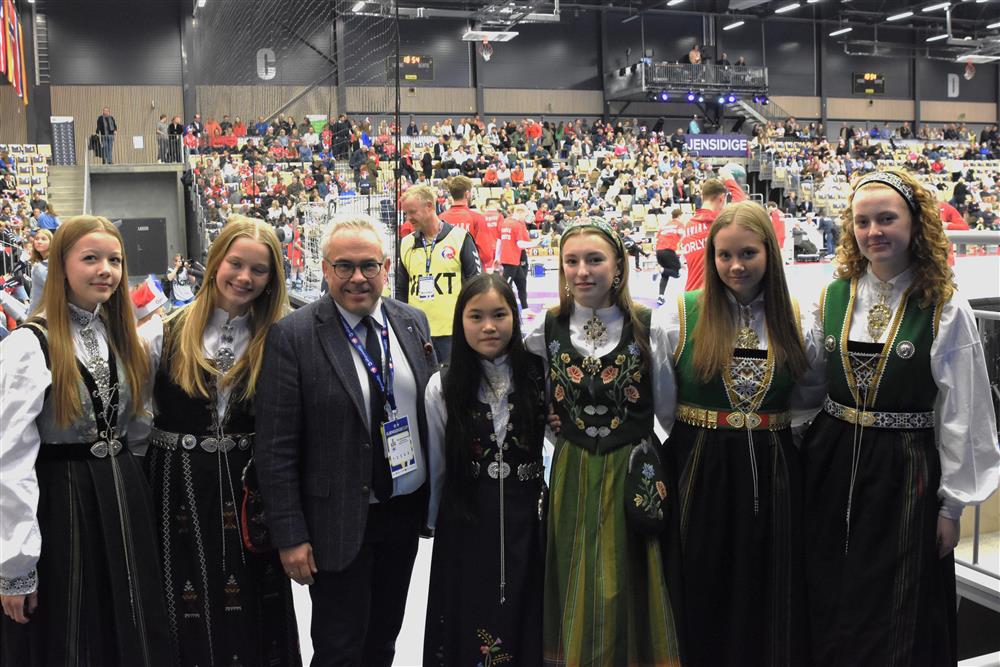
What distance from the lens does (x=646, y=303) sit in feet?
37.7

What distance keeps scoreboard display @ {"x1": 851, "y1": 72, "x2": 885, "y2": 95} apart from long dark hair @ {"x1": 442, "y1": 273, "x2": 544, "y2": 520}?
35466 millimetres

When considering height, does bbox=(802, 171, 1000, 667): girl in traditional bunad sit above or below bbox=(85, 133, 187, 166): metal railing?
below

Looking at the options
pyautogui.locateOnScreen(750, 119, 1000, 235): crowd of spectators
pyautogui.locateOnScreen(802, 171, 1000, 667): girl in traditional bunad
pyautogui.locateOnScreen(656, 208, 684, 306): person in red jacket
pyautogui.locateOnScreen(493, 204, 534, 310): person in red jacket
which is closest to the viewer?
pyautogui.locateOnScreen(802, 171, 1000, 667): girl in traditional bunad

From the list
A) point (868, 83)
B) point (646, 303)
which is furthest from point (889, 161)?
point (646, 303)

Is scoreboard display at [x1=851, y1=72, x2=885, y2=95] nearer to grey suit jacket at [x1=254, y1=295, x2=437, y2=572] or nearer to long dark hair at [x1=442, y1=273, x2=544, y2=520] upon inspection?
long dark hair at [x1=442, y1=273, x2=544, y2=520]

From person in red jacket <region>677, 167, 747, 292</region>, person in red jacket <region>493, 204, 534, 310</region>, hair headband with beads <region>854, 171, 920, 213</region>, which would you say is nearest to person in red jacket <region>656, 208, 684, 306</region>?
person in red jacket <region>493, 204, 534, 310</region>

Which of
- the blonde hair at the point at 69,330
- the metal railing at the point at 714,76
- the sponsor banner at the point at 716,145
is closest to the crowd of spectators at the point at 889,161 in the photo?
the sponsor banner at the point at 716,145

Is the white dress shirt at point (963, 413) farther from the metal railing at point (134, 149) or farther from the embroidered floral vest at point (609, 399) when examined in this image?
the metal railing at point (134, 149)

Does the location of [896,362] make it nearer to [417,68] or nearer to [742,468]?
[742,468]

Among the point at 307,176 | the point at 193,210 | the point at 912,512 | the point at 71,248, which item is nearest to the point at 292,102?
the point at 307,176

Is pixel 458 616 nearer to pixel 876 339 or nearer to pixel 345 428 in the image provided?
pixel 345 428

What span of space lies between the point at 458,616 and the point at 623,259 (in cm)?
108

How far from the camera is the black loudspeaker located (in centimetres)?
2141

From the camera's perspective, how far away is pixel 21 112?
23.0 meters
